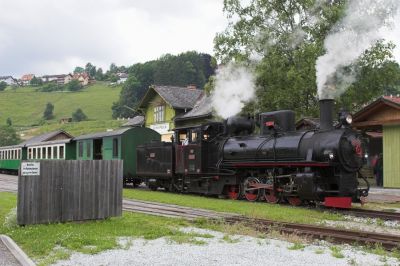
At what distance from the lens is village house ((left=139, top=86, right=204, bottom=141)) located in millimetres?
39719

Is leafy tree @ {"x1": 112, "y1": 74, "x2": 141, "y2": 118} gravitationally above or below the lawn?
above

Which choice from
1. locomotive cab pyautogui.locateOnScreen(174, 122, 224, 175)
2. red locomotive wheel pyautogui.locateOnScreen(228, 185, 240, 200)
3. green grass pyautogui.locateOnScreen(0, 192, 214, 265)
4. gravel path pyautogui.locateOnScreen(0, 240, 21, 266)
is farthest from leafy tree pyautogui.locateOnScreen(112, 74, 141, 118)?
gravel path pyautogui.locateOnScreen(0, 240, 21, 266)

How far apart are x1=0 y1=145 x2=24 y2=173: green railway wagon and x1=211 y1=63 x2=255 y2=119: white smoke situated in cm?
1954

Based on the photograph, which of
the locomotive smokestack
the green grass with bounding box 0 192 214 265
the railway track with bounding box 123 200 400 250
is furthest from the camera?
the locomotive smokestack

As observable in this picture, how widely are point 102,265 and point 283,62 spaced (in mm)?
18699

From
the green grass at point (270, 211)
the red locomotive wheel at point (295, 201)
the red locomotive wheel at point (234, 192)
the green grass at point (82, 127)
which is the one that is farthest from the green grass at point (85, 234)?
the green grass at point (82, 127)

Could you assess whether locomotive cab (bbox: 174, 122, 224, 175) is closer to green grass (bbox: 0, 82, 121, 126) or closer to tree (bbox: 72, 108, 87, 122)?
green grass (bbox: 0, 82, 121, 126)

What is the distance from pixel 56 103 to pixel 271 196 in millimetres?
122560

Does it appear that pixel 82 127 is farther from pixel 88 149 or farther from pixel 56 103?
pixel 88 149

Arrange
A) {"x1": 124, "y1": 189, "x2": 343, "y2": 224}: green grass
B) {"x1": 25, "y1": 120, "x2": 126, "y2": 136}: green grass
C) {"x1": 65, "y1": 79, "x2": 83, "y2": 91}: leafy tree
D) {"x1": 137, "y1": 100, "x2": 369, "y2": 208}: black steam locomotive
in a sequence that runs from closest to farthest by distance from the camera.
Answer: {"x1": 124, "y1": 189, "x2": 343, "y2": 224}: green grass
{"x1": 137, "y1": 100, "x2": 369, "y2": 208}: black steam locomotive
{"x1": 25, "y1": 120, "x2": 126, "y2": 136}: green grass
{"x1": 65, "y1": 79, "x2": 83, "y2": 91}: leafy tree

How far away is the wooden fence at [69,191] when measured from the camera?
975 cm

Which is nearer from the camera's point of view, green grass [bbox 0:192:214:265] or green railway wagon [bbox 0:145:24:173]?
green grass [bbox 0:192:214:265]

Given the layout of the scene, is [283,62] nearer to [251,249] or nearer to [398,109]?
[398,109]

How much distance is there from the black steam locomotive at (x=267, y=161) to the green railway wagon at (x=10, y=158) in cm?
1926
